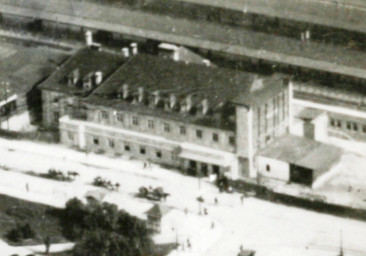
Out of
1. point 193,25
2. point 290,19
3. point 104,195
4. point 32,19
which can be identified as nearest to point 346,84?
point 290,19

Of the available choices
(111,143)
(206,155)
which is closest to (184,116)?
(206,155)

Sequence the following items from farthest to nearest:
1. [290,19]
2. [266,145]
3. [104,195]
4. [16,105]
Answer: [290,19]
[16,105]
[266,145]
[104,195]

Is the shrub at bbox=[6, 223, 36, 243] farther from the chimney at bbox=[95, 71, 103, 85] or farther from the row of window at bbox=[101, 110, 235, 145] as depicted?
the chimney at bbox=[95, 71, 103, 85]

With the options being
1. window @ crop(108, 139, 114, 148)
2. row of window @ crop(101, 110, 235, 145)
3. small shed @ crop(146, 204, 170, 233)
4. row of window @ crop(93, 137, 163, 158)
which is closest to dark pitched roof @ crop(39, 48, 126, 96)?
row of window @ crop(101, 110, 235, 145)

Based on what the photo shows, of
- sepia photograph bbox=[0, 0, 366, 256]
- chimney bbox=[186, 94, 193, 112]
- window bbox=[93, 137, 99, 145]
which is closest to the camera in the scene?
sepia photograph bbox=[0, 0, 366, 256]

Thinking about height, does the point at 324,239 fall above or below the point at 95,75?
below

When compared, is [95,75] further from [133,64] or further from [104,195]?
[104,195]
